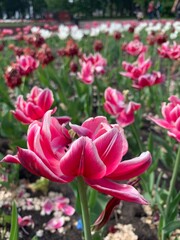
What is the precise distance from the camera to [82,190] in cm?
70

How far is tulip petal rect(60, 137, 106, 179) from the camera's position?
0.64 metres

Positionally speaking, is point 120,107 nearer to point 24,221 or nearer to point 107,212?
point 24,221

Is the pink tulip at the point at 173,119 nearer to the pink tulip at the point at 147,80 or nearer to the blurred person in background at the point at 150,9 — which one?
the pink tulip at the point at 147,80

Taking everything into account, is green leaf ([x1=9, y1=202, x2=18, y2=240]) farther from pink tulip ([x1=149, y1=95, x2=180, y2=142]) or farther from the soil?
the soil

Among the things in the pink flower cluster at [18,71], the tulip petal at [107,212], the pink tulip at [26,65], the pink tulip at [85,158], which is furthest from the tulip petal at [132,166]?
the pink tulip at [26,65]

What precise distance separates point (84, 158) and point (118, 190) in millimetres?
79

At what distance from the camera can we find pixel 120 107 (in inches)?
69.7

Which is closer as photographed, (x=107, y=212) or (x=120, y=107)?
(x=107, y=212)

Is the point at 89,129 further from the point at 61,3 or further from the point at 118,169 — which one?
the point at 61,3

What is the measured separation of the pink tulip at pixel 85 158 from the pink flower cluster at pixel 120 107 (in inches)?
40.9

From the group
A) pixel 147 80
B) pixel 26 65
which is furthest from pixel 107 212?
pixel 26 65

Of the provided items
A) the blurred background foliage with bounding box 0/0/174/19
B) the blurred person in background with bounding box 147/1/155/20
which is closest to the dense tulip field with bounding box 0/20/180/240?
the blurred person in background with bounding box 147/1/155/20

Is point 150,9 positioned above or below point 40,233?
below

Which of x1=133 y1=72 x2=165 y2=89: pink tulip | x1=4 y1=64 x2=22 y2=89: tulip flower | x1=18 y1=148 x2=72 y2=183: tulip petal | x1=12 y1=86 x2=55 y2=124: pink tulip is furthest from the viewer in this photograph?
x1=4 y1=64 x2=22 y2=89: tulip flower
